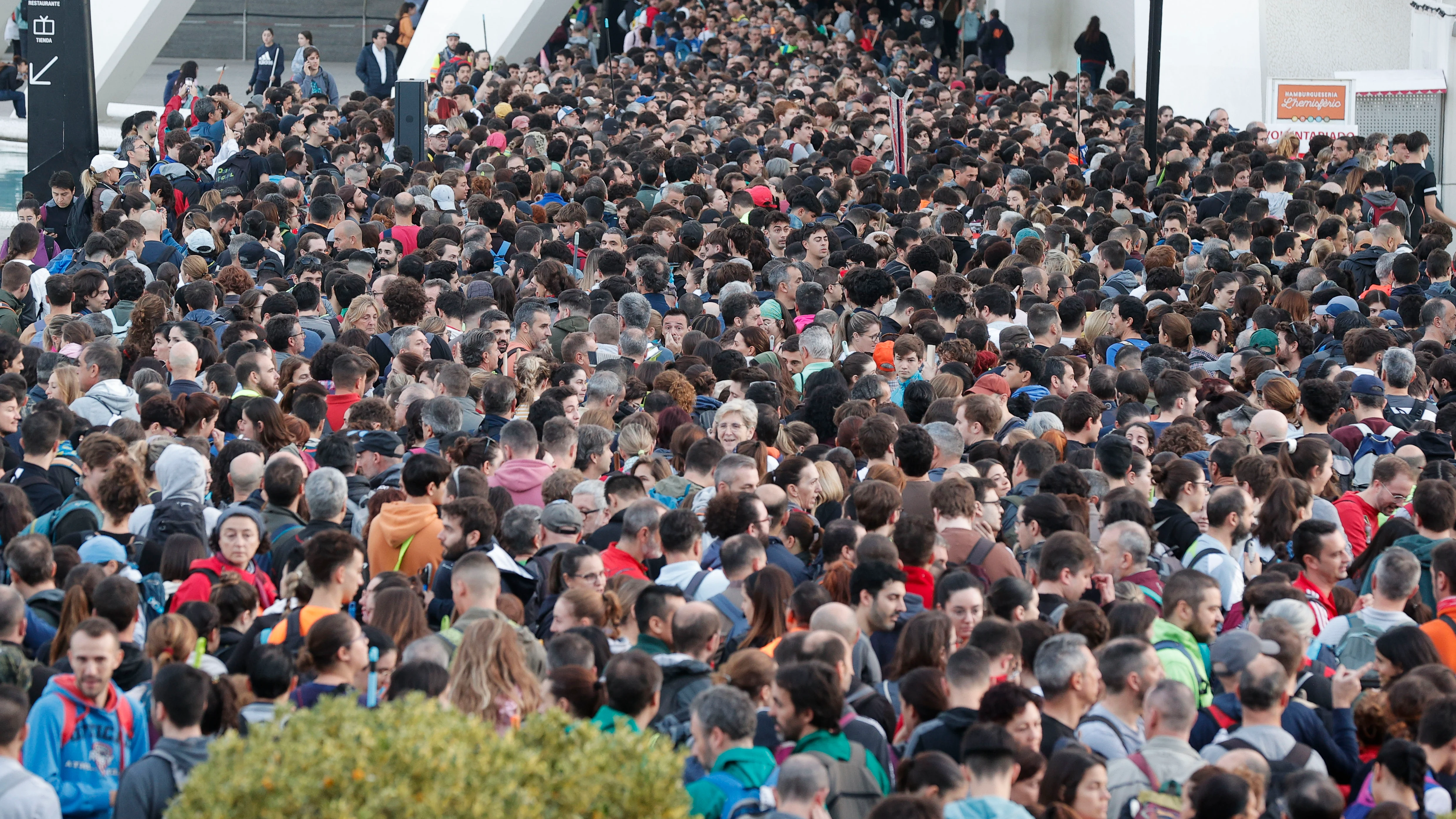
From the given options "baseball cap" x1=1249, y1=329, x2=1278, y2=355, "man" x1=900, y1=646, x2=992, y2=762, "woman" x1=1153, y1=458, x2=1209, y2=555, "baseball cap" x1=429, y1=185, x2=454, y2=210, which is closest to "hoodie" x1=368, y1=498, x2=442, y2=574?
"man" x1=900, y1=646, x2=992, y2=762

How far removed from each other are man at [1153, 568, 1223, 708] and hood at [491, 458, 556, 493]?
116 inches

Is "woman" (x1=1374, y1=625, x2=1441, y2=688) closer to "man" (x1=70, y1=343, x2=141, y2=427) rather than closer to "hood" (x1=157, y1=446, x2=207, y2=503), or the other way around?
"hood" (x1=157, y1=446, x2=207, y2=503)

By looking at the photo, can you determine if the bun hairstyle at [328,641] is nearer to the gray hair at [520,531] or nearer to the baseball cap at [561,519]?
the gray hair at [520,531]

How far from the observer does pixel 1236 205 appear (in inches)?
597

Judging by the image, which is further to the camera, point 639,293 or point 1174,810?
point 639,293

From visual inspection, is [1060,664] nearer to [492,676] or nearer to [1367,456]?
[492,676]

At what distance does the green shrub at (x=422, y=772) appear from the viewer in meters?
3.89

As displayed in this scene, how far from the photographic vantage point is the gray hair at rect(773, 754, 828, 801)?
4652 millimetres

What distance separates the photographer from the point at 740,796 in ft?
16.1

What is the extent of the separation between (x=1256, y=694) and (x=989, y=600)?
1182mm

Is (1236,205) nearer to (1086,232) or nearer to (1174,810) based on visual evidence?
(1086,232)

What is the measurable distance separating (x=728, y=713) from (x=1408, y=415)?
5.70 meters

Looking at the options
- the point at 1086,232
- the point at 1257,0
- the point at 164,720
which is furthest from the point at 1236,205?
the point at 164,720

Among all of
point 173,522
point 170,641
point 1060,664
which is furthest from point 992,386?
point 170,641
